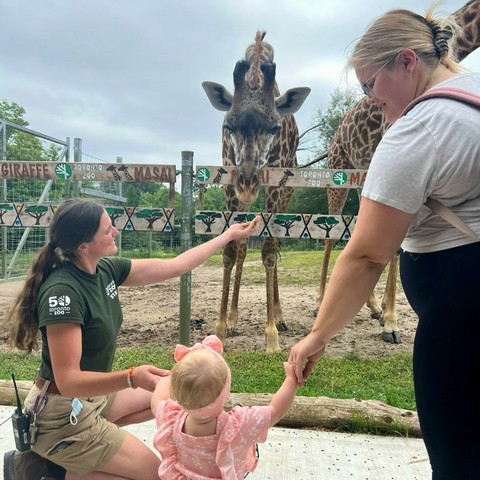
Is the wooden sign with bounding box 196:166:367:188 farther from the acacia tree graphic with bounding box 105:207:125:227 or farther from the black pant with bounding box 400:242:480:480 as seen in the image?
the black pant with bounding box 400:242:480:480

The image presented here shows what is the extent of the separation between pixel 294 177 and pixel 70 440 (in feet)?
10.0

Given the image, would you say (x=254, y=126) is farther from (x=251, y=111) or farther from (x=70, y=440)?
(x=70, y=440)

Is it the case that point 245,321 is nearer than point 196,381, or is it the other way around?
point 196,381

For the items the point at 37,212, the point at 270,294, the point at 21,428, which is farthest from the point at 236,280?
the point at 21,428

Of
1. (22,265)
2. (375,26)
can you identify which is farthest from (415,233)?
(22,265)

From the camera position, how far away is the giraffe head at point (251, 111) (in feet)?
14.1

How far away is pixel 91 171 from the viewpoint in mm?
4477

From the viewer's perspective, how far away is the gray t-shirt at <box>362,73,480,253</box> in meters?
1.24

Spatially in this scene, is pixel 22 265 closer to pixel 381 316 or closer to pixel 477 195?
pixel 381 316

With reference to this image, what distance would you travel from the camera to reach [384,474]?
2508 mm

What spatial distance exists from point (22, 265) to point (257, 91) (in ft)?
24.8

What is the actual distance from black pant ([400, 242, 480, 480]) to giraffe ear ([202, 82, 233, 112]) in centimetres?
361

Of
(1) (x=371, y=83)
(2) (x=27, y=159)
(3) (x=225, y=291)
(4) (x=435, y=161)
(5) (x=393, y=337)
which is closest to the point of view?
(4) (x=435, y=161)

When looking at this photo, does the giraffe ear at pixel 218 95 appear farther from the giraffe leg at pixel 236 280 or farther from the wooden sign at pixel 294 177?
the giraffe leg at pixel 236 280
